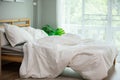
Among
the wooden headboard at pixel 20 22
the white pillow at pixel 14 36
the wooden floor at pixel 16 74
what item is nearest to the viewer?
the wooden floor at pixel 16 74

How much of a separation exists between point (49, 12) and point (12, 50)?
8.86ft

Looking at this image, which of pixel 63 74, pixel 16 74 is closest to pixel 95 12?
pixel 63 74

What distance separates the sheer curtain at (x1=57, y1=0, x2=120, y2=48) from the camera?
6.22 metres

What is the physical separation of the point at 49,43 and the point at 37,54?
1.37ft

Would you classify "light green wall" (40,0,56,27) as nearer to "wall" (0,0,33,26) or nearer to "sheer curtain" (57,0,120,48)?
"sheer curtain" (57,0,120,48)

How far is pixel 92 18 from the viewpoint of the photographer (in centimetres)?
643

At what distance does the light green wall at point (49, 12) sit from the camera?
652 centimetres

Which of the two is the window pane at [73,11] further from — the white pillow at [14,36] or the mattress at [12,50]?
the mattress at [12,50]

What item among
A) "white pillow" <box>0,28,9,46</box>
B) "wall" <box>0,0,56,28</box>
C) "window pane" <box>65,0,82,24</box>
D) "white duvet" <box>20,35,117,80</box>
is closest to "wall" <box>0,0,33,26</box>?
"wall" <box>0,0,56,28</box>

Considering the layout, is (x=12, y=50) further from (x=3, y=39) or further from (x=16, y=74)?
(x=16, y=74)

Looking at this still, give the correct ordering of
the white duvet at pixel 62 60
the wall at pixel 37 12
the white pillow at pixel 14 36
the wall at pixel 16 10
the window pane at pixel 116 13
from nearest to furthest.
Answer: the white duvet at pixel 62 60 < the white pillow at pixel 14 36 < the wall at pixel 16 10 < the wall at pixel 37 12 < the window pane at pixel 116 13

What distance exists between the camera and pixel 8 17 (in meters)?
5.13

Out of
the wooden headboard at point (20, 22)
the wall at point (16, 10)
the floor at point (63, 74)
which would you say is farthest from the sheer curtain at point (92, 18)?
the floor at point (63, 74)

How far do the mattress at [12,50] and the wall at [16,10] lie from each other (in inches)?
37.3
